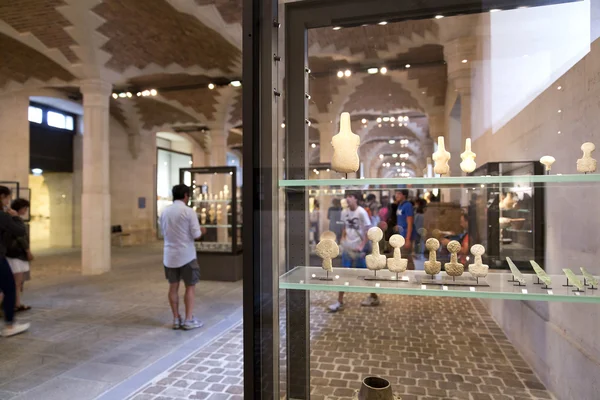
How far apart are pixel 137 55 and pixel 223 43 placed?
6.59ft

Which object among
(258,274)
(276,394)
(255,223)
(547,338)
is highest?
(255,223)

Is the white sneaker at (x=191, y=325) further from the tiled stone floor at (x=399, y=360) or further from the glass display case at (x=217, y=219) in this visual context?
the glass display case at (x=217, y=219)

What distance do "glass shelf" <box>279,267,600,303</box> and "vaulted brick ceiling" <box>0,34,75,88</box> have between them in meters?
9.96

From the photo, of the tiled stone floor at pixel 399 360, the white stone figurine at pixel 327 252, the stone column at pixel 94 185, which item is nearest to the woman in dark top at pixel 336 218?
the tiled stone floor at pixel 399 360

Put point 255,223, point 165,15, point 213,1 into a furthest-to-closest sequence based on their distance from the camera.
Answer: point 165,15 → point 213,1 → point 255,223

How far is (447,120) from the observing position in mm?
5891

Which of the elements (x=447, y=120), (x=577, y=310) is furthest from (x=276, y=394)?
(x=447, y=120)

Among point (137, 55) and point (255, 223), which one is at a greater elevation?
point (137, 55)

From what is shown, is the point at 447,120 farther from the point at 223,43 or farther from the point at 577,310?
the point at 223,43

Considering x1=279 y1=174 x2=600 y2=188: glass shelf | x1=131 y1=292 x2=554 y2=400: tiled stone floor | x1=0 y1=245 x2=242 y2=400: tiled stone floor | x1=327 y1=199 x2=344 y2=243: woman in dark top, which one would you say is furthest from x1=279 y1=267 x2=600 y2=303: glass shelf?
x1=327 y1=199 x2=344 y2=243: woman in dark top

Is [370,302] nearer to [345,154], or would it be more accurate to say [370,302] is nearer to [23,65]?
[345,154]

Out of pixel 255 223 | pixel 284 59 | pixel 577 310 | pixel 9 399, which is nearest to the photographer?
pixel 255 223

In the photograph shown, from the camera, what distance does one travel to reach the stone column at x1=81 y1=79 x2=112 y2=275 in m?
8.81

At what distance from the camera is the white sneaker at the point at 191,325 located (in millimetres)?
4770
